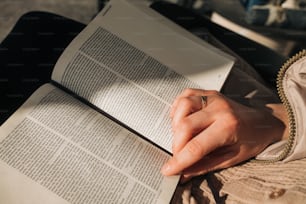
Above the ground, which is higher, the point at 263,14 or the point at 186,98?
the point at 186,98

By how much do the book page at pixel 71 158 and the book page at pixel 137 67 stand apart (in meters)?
0.03

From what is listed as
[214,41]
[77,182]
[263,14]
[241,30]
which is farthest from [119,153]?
[263,14]

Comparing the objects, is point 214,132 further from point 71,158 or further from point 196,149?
point 71,158

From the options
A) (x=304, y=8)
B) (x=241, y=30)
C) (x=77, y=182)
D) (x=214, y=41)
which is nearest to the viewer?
(x=77, y=182)

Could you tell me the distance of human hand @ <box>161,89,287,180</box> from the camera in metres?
0.59

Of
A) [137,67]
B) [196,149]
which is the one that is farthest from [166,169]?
[137,67]

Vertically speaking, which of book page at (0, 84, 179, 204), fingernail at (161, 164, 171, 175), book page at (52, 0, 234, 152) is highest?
book page at (52, 0, 234, 152)

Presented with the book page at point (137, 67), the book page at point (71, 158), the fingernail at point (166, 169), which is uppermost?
the book page at point (137, 67)

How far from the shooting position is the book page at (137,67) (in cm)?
Result: 67

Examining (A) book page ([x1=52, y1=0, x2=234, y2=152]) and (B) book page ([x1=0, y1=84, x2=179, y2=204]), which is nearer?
(B) book page ([x1=0, y1=84, x2=179, y2=204])

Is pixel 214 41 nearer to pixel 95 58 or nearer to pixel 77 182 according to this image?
pixel 95 58

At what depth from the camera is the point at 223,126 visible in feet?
1.99

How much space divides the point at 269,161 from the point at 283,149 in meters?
0.03

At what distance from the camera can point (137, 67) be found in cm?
73
